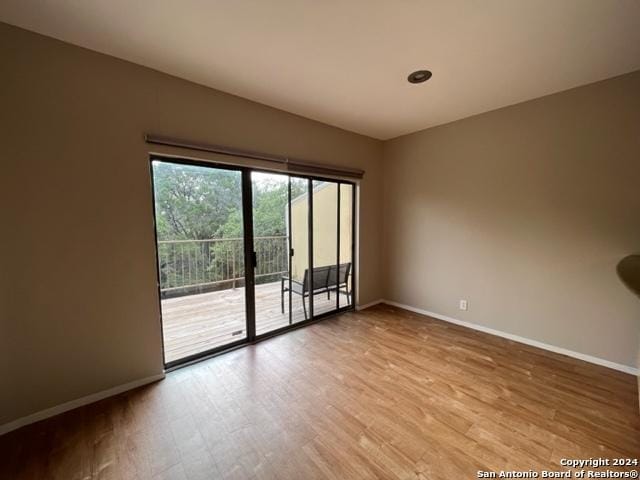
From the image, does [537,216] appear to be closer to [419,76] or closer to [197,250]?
[419,76]

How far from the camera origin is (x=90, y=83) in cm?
182

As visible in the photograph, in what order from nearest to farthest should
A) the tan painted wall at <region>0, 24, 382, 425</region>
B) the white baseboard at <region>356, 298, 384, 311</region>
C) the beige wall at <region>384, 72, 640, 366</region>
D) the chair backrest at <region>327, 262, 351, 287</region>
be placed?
the tan painted wall at <region>0, 24, 382, 425</region>
the beige wall at <region>384, 72, 640, 366</region>
the chair backrest at <region>327, 262, 351, 287</region>
the white baseboard at <region>356, 298, 384, 311</region>

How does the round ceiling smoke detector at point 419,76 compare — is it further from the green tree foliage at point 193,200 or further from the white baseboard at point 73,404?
the white baseboard at point 73,404

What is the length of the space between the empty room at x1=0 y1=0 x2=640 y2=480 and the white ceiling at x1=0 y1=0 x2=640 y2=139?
0.06ft

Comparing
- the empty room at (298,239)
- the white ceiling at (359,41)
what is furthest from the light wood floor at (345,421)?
the white ceiling at (359,41)

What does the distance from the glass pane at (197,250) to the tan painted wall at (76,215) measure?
0.84 ft

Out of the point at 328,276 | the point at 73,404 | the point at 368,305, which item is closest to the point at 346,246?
the point at 328,276

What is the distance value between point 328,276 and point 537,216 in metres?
2.46

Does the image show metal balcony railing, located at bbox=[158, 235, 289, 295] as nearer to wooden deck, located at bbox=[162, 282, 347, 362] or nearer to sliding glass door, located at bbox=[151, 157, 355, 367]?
sliding glass door, located at bbox=[151, 157, 355, 367]

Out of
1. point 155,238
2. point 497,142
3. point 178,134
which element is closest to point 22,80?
point 178,134

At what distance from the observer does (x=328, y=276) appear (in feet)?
11.6

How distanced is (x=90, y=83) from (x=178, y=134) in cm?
60

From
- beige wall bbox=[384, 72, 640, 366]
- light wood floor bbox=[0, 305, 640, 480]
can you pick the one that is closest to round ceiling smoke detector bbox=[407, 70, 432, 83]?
beige wall bbox=[384, 72, 640, 366]

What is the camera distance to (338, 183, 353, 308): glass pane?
3.67 m
